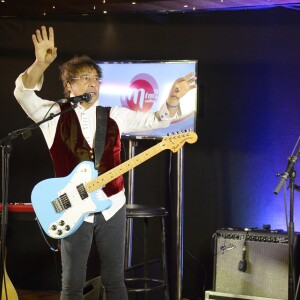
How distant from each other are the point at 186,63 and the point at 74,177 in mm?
1866

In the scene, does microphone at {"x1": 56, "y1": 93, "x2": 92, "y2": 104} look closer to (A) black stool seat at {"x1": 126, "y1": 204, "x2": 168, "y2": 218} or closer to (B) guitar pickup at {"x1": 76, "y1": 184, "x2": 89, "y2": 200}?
(B) guitar pickup at {"x1": 76, "y1": 184, "x2": 89, "y2": 200}

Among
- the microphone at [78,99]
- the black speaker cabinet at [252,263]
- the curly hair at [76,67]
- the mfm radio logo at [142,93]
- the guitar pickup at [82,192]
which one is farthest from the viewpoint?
the mfm radio logo at [142,93]

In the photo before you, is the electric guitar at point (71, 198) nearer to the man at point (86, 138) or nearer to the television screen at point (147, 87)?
the man at point (86, 138)

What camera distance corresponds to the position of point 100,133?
10.7ft

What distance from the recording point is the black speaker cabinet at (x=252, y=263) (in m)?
4.13

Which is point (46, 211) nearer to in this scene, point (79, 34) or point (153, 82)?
point (153, 82)

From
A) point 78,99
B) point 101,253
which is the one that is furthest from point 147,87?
point 101,253

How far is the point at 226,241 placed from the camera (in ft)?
14.2

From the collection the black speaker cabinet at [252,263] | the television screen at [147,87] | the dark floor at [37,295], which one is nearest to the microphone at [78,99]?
the television screen at [147,87]

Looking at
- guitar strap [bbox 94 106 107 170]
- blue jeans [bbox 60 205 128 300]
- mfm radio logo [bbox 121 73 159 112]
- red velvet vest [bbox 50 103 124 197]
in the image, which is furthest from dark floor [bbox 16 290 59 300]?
guitar strap [bbox 94 106 107 170]

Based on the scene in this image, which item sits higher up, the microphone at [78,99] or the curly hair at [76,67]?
the curly hair at [76,67]

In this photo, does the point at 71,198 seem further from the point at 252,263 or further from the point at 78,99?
the point at 252,263

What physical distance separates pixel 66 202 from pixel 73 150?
29cm

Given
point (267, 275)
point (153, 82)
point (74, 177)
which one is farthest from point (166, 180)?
point (74, 177)
